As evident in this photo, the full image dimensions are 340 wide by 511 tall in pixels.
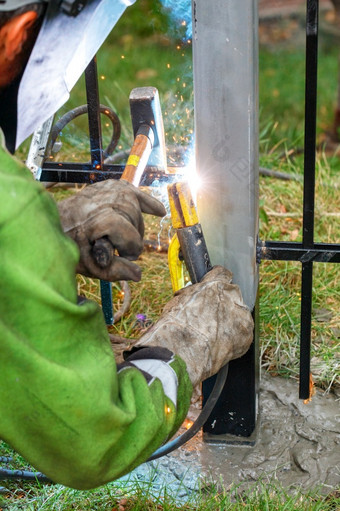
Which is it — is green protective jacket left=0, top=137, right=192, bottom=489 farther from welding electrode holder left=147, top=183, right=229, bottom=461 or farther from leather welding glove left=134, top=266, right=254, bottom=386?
welding electrode holder left=147, top=183, right=229, bottom=461

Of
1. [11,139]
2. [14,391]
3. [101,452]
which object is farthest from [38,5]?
[101,452]

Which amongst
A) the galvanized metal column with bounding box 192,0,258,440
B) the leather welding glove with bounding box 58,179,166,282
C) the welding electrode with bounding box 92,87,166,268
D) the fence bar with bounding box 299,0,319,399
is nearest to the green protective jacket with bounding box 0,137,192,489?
the leather welding glove with bounding box 58,179,166,282

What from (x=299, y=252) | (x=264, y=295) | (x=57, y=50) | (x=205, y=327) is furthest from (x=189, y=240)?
(x=264, y=295)

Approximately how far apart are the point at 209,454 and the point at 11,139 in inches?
51.1

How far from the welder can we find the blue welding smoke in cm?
53

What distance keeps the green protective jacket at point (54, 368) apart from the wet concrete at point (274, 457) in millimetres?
785

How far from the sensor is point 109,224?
Answer: 6.06 ft

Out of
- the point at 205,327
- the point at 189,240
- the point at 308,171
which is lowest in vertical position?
the point at 205,327

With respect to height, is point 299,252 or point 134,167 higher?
point 134,167

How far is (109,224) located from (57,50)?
1.40ft

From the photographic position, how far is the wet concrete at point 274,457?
2484mm

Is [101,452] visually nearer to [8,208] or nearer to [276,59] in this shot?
[8,208]

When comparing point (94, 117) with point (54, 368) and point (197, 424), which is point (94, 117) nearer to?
point (197, 424)

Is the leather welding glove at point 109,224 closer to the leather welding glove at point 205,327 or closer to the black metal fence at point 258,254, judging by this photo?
the leather welding glove at point 205,327
